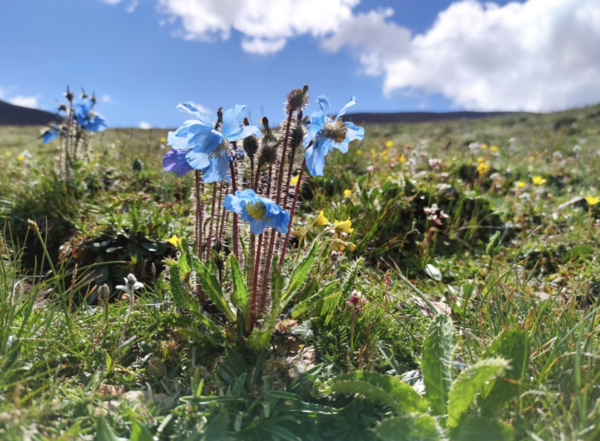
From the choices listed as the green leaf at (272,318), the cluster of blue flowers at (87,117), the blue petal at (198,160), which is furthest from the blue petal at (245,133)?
the cluster of blue flowers at (87,117)

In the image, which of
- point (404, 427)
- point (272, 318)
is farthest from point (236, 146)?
point (404, 427)

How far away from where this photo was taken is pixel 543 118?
17.6 metres

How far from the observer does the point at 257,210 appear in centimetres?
145

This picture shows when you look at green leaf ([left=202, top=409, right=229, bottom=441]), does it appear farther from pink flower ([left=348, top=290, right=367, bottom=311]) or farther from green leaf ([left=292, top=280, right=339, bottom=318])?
pink flower ([left=348, top=290, right=367, bottom=311])

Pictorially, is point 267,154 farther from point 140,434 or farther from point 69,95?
point 69,95

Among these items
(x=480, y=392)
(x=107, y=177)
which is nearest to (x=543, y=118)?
(x=107, y=177)

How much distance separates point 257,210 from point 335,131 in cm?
46

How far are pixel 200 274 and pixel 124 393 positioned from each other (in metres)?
0.50

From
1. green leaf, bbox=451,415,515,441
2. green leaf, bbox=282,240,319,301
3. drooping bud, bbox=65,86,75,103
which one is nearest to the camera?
green leaf, bbox=451,415,515,441

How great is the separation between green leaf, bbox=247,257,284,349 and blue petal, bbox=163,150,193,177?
60 cm

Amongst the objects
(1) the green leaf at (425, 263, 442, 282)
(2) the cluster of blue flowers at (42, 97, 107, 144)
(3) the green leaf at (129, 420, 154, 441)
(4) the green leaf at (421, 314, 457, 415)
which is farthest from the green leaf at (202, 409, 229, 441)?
(2) the cluster of blue flowers at (42, 97, 107, 144)

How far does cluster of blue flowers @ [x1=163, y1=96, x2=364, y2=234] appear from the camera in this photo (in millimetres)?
1453

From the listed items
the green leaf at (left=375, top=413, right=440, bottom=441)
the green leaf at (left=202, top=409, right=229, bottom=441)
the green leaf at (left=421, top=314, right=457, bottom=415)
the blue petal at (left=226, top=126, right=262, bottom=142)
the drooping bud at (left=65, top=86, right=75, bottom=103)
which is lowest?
the green leaf at (left=202, top=409, right=229, bottom=441)

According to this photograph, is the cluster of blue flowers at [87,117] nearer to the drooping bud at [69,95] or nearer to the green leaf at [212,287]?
the drooping bud at [69,95]
